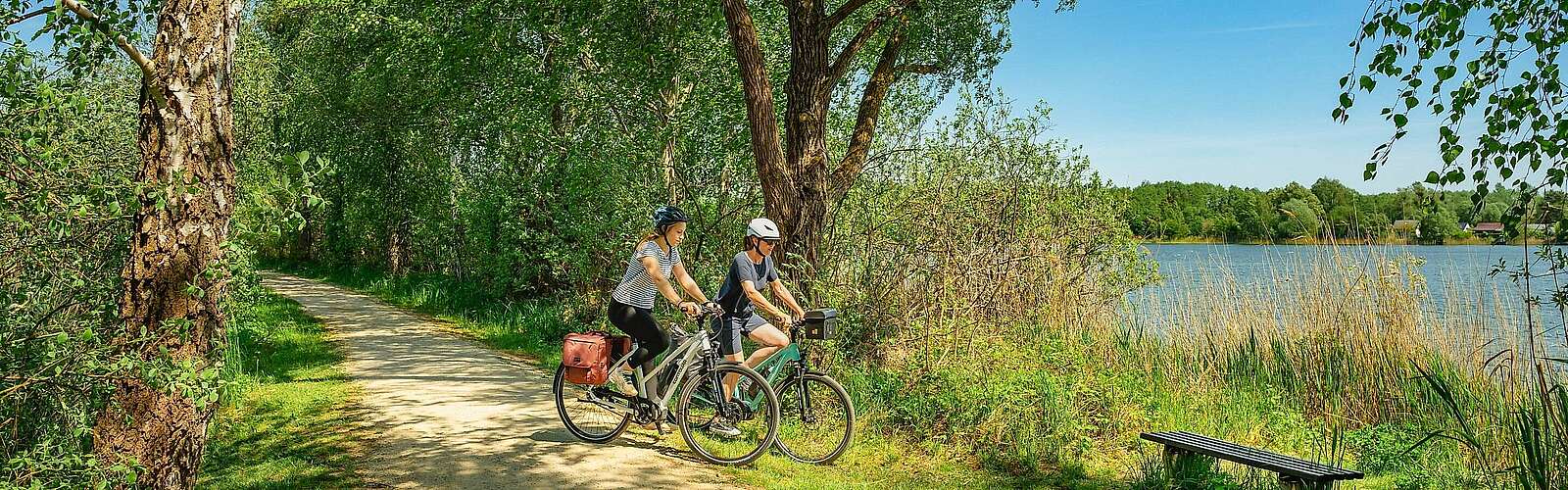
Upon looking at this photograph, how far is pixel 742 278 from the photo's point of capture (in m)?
7.41

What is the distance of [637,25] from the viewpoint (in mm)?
12383

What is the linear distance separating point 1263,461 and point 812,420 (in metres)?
2.91

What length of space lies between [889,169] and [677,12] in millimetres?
3041

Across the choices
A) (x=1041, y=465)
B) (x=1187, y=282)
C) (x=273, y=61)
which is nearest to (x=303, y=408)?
(x=1041, y=465)

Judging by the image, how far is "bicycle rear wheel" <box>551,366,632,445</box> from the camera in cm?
776

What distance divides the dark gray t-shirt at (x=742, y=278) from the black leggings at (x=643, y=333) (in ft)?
1.63

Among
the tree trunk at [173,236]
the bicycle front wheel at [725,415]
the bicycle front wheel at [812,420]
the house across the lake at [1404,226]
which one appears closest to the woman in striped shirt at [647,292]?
the bicycle front wheel at [725,415]

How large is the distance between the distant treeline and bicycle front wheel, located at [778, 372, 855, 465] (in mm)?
3729

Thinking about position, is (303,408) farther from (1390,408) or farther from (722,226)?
(1390,408)

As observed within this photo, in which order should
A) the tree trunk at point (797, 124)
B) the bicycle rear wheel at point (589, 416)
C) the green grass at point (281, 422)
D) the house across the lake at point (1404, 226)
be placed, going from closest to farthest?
the green grass at point (281, 422), the bicycle rear wheel at point (589, 416), the tree trunk at point (797, 124), the house across the lake at point (1404, 226)

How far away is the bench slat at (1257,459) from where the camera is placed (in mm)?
5863

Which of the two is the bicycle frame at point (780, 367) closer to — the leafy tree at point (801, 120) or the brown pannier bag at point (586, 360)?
the brown pannier bag at point (586, 360)

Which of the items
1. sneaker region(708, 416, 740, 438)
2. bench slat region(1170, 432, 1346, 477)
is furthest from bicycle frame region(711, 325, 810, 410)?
bench slat region(1170, 432, 1346, 477)

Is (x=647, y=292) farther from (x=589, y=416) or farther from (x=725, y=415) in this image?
(x=589, y=416)
